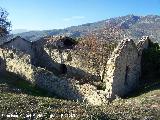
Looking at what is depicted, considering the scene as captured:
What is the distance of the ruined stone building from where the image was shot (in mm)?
37812

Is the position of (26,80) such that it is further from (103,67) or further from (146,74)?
(146,74)

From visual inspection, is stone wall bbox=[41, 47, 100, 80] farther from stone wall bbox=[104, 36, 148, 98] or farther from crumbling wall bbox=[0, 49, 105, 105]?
stone wall bbox=[104, 36, 148, 98]

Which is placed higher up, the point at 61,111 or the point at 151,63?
the point at 61,111

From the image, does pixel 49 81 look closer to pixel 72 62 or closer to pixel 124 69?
pixel 72 62

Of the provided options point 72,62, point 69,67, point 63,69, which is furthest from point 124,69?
point 63,69

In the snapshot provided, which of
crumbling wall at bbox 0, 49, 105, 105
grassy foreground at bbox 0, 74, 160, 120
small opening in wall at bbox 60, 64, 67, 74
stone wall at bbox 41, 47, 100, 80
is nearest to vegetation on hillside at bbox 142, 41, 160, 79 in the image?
stone wall at bbox 41, 47, 100, 80

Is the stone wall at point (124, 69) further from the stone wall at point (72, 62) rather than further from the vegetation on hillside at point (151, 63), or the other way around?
the stone wall at point (72, 62)

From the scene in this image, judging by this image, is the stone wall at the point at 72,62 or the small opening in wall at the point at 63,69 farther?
the small opening in wall at the point at 63,69

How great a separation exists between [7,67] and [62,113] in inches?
1363

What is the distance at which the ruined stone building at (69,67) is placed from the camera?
37.8m

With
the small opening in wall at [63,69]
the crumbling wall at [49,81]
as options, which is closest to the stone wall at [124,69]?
the crumbling wall at [49,81]

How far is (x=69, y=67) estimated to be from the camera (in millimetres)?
51156

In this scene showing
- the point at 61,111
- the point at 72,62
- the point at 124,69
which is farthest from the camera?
the point at 72,62

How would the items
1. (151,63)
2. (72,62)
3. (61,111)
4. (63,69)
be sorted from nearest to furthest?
(61,111)
(151,63)
(72,62)
(63,69)
